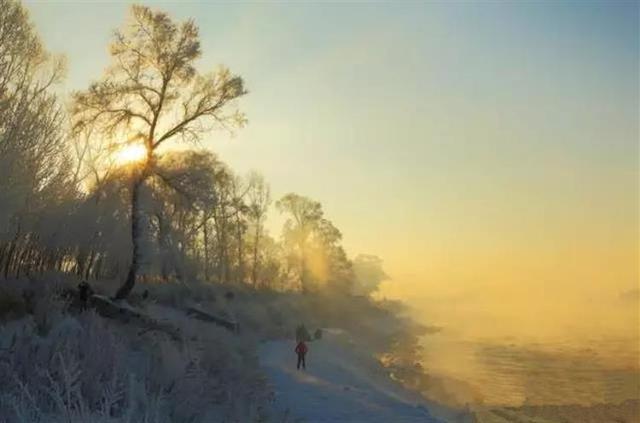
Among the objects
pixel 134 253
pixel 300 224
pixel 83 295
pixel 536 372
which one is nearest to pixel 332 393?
pixel 83 295

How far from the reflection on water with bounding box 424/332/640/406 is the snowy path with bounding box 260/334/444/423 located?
4.07 m

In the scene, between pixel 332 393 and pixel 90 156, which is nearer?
pixel 332 393

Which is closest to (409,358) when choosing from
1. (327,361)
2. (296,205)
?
(327,361)

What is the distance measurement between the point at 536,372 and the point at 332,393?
20194 millimetres

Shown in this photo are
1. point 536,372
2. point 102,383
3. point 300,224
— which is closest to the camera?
point 102,383

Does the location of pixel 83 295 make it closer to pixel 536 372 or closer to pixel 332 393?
pixel 332 393

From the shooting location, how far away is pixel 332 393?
55.7 ft

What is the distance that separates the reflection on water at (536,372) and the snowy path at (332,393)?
407 cm

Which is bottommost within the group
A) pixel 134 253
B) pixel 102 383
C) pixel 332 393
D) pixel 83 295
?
pixel 332 393

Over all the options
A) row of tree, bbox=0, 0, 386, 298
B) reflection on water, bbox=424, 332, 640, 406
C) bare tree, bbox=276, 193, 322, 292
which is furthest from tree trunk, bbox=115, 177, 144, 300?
bare tree, bbox=276, 193, 322, 292

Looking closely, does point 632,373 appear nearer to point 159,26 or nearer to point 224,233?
point 159,26

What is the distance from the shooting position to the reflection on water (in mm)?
25938

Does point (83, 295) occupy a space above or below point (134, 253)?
below

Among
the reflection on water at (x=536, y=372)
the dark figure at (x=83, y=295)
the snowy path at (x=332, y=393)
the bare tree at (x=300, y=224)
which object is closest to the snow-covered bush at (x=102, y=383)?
the snowy path at (x=332, y=393)
